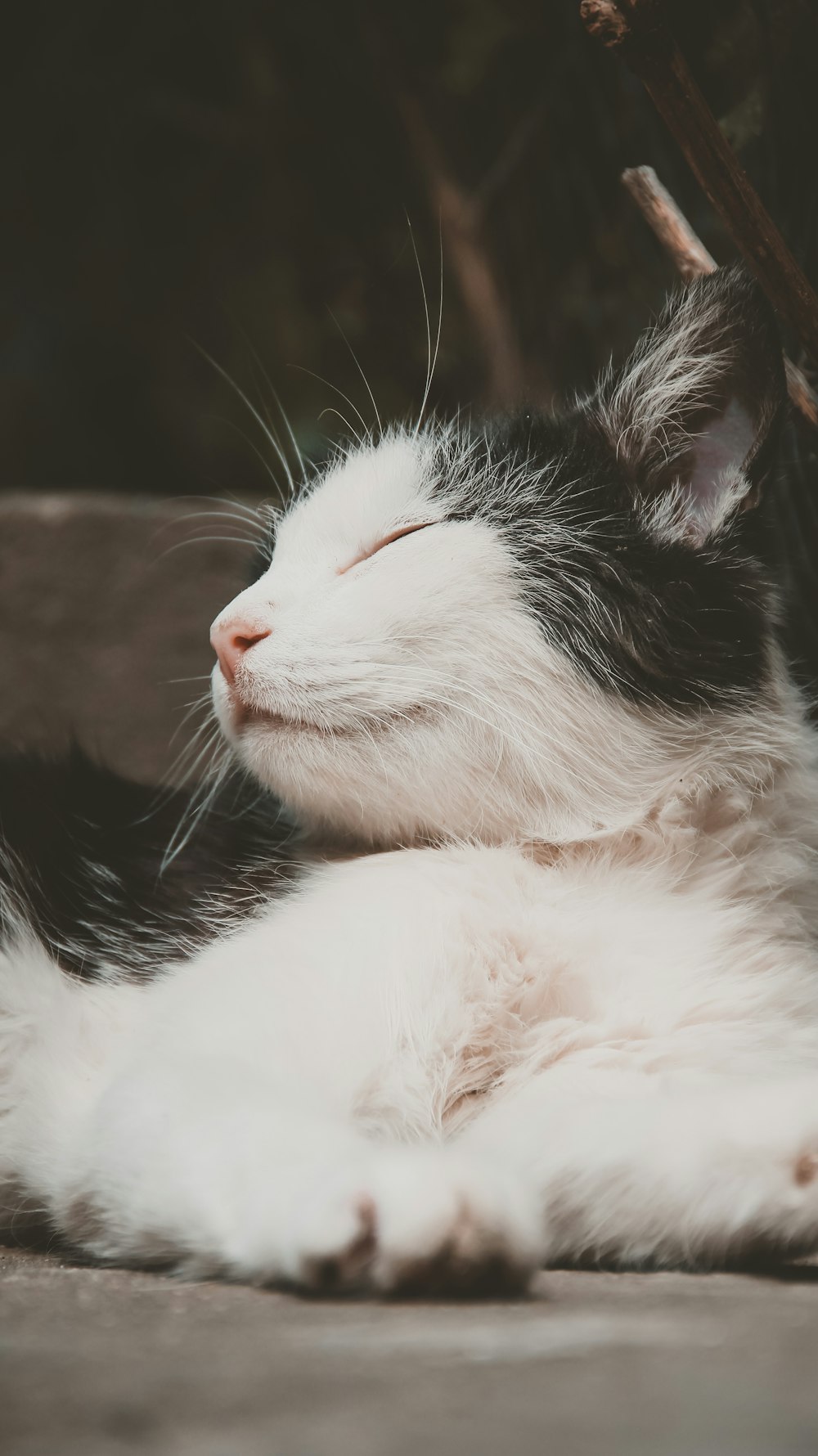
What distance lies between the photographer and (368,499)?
1201mm

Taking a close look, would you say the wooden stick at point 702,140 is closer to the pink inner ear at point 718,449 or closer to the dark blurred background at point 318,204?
the pink inner ear at point 718,449

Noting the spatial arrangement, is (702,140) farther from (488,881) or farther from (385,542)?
(488,881)

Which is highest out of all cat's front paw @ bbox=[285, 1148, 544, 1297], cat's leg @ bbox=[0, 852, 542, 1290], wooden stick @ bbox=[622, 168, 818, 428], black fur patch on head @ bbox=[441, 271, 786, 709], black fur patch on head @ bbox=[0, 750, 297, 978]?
wooden stick @ bbox=[622, 168, 818, 428]

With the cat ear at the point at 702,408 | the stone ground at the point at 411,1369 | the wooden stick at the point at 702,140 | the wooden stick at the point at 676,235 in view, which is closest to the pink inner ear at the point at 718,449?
the cat ear at the point at 702,408

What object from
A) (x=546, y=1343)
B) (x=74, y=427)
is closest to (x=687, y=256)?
(x=546, y=1343)

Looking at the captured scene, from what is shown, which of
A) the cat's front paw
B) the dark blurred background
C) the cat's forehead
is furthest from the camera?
the dark blurred background

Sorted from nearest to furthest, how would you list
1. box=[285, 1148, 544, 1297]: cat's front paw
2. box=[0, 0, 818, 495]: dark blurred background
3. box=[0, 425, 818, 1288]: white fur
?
A: box=[285, 1148, 544, 1297]: cat's front paw, box=[0, 425, 818, 1288]: white fur, box=[0, 0, 818, 495]: dark blurred background

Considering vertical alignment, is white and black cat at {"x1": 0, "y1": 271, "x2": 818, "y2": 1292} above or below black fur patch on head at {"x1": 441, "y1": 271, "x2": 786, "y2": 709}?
below

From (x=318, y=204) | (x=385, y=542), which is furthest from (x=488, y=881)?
(x=318, y=204)

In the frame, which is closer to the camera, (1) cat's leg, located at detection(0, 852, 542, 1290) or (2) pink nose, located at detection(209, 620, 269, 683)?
(1) cat's leg, located at detection(0, 852, 542, 1290)

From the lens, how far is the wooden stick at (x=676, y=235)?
1.34 m

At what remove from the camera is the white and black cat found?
0.79m

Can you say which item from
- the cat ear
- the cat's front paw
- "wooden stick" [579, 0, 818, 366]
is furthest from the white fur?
"wooden stick" [579, 0, 818, 366]

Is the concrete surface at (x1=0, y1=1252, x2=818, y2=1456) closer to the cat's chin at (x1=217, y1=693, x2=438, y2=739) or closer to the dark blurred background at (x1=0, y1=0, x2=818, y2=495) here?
the cat's chin at (x1=217, y1=693, x2=438, y2=739)
